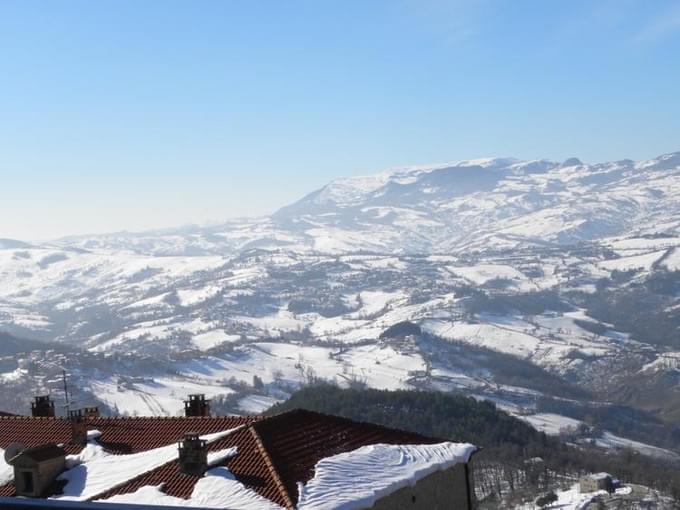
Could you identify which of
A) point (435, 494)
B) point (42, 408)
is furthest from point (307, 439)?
point (42, 408)

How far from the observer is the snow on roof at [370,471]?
25.5 metres

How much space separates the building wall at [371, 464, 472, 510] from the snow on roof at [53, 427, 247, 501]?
5.70 m

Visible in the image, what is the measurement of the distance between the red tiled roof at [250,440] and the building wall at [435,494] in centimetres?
203

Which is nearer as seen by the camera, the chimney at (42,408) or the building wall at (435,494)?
the building wall at (435,494)

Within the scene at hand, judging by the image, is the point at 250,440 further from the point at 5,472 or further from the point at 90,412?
the point at 90,412

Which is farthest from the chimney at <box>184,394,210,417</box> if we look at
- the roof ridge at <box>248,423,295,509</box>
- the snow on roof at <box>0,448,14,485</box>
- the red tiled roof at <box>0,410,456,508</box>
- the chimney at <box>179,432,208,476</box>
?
the chimney at <box>179,432,208,476</box>

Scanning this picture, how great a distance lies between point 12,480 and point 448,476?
51.6 feet

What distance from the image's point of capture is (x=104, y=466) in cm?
3145

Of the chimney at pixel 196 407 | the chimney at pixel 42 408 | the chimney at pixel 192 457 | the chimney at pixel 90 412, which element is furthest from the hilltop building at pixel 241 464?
the chimney at pixel 42 408

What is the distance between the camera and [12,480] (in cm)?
3134

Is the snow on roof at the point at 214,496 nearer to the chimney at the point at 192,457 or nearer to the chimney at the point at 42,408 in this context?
the chimney at the point at 192,457

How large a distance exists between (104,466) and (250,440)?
6020 millimetres

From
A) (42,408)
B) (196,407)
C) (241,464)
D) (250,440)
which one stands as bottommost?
(42,408)

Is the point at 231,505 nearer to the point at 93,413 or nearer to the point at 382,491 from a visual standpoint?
the point at 382,491
